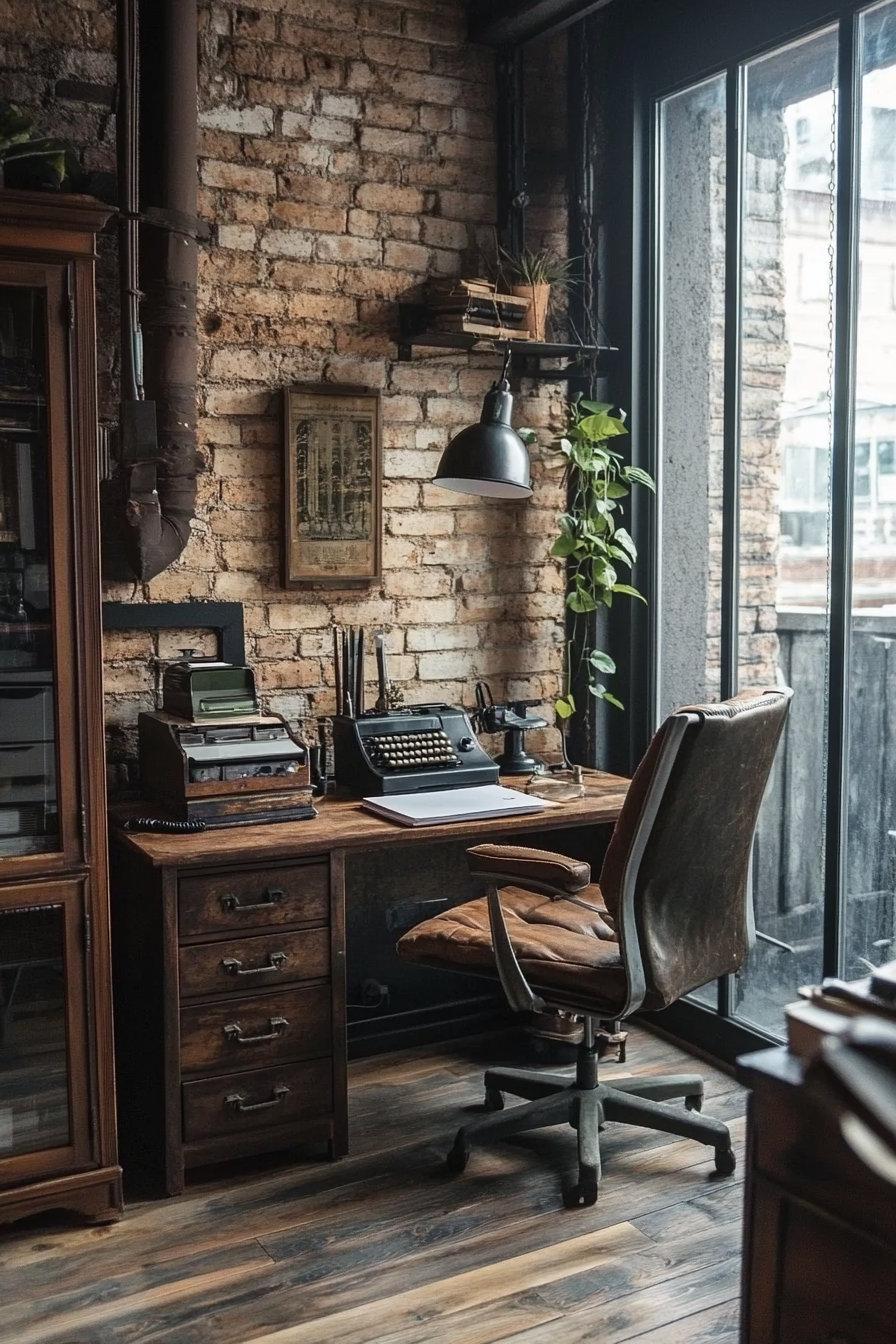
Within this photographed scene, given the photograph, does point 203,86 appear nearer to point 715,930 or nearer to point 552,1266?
point 715,930

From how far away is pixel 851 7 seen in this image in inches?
117

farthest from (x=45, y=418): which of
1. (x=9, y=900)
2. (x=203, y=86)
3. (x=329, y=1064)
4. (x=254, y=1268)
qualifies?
(x=254, y=1268)

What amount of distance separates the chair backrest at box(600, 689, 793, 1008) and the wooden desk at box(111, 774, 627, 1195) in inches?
20.4

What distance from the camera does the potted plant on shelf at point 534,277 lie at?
3.65 meters

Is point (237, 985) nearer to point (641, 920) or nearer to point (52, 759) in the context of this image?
point (52, 759)

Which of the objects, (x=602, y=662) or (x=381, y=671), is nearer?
(x=381, y=671)

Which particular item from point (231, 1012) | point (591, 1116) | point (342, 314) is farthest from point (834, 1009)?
point (342, 314)

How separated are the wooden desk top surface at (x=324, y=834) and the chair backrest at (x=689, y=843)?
500 mm

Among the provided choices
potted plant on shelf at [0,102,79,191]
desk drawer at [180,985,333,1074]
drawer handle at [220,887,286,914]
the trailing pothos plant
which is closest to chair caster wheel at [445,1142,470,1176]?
desk drawer at [180,985,333,1074]

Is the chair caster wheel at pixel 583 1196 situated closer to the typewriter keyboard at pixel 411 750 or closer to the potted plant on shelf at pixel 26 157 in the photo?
the typewriter keyboard at pixel 411 750

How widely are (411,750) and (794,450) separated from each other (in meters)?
1.30

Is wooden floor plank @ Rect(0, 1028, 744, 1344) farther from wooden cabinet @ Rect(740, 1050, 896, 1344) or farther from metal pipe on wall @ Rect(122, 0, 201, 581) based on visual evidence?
metal pipe on wall @ Rect(122, 0, 201, 581)

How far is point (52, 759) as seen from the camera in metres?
2.68

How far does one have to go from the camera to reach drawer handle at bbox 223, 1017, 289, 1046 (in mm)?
2864
